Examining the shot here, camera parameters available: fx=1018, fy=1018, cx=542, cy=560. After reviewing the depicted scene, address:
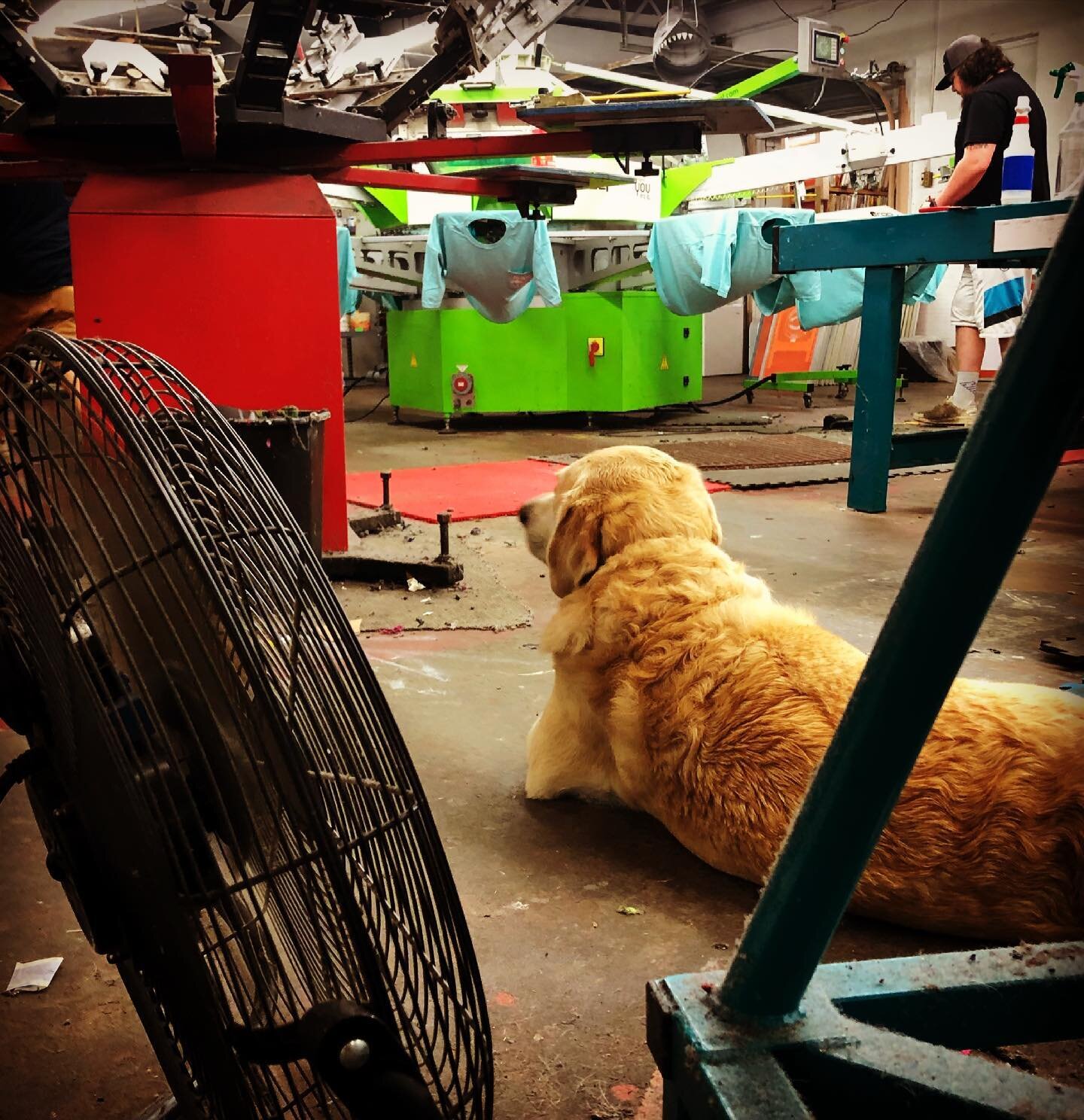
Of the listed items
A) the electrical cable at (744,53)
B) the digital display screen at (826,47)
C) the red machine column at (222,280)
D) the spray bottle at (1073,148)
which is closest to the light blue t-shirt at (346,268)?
the red machine column at (222,280)

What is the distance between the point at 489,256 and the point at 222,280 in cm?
406

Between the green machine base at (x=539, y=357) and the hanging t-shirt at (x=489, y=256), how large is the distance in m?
0.68

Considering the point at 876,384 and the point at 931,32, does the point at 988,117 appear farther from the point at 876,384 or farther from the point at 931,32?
the point at 931,32

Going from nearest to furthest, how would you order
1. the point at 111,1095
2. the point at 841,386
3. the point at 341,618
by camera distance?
1. the point at 341,618
2. the point at 111,1095
3. the point at 841,386

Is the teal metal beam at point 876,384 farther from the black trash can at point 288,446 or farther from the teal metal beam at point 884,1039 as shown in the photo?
the teal metal beam at point 884,1039

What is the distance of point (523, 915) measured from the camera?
1794 mm

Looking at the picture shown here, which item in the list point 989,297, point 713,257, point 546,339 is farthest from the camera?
point 546,339

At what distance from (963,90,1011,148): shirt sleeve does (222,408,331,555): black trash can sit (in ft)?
12.7

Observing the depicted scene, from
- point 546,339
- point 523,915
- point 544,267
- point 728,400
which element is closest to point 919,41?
point 728,400

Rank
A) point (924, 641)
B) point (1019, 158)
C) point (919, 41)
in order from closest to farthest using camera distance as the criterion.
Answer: point (924, 641) → point (1019, 158) → point (919, 41)

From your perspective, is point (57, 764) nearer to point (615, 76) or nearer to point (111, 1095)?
point (111, 1095)

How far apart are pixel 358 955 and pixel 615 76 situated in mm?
11310

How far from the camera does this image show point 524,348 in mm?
8422

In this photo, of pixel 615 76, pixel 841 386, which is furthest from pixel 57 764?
pixel 841 386
